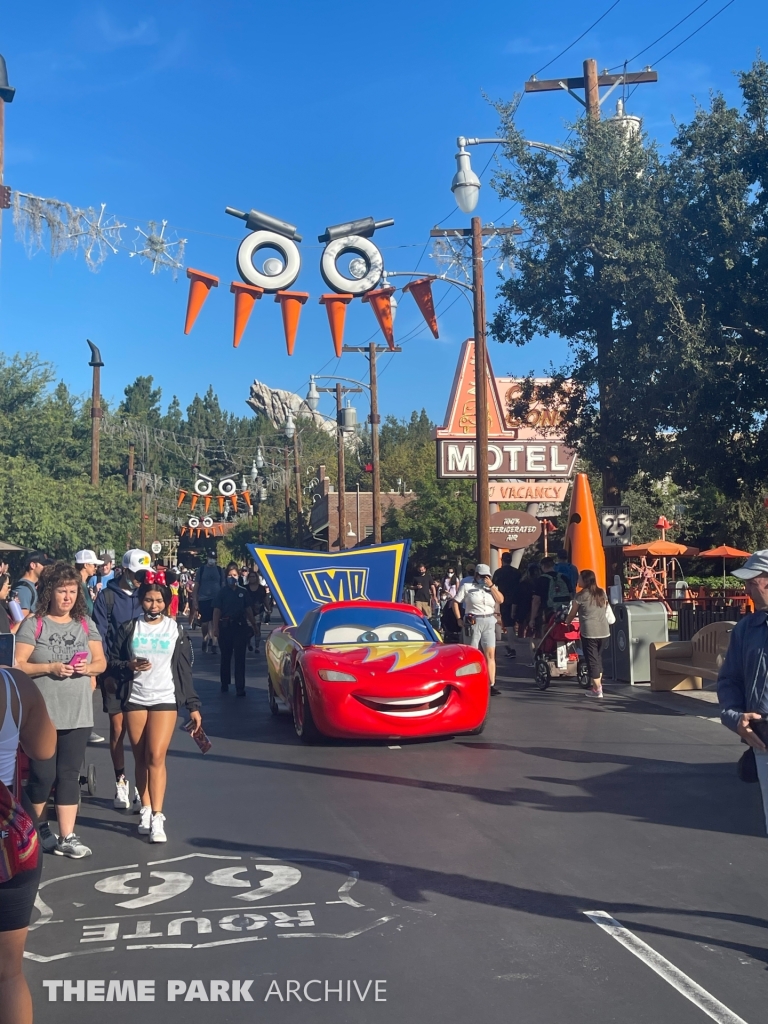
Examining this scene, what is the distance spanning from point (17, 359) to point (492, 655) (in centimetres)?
3893

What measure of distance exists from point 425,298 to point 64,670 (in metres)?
12.9

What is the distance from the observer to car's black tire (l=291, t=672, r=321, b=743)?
10.5 meters

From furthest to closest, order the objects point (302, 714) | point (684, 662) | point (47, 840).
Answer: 1. point (684, 662)
2. point (302, 714)
3. point (47, 840)

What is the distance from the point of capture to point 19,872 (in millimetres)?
3273

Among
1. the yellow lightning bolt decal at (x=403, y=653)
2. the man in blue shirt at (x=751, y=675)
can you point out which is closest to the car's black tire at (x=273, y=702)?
the yellow lightning bolt decal at (x=403, y=653)

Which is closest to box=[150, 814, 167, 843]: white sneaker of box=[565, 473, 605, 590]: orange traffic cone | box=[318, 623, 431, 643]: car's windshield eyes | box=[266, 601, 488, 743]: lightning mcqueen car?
box=[266, 601, 488, 743]: lightning mcqueen car

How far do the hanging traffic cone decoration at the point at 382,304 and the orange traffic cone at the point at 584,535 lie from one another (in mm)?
4630

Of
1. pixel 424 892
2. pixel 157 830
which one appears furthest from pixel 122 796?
pixel 424 892

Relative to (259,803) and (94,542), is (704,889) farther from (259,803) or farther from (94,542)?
(94,542)

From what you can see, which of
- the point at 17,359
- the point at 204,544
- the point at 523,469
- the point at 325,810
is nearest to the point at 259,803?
the point at 325,810

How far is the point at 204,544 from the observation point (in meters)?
93.4

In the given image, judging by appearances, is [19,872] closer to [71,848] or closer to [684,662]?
[71,848]

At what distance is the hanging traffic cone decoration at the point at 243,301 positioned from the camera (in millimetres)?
15414

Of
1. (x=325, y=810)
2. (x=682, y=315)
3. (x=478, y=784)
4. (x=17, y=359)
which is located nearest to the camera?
(x=325, y=810)
